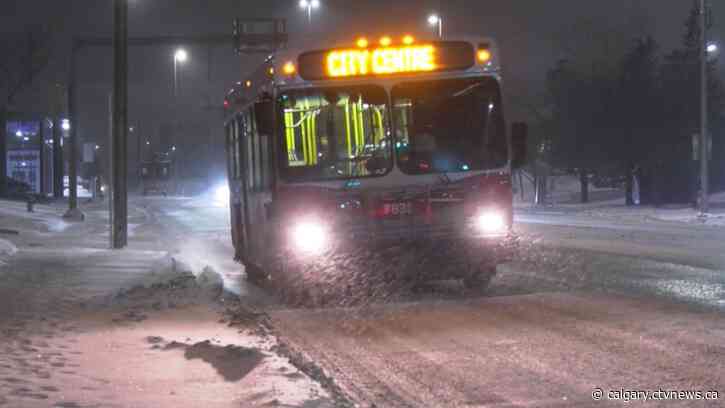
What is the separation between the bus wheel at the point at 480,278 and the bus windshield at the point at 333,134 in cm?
220

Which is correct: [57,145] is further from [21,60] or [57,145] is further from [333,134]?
[333,134]

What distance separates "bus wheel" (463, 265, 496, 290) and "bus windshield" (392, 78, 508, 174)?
1686mm

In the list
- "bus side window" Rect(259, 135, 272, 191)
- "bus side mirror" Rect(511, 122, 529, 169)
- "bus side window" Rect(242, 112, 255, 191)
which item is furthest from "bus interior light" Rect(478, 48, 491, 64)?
"bus side window" Rect(242, 112, 255, 191)

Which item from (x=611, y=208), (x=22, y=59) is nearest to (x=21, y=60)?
(x=22, y=59)

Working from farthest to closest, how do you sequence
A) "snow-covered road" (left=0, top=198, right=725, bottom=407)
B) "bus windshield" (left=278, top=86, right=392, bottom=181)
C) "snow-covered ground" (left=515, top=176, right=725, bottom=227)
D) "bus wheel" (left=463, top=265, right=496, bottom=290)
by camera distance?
"snow-covered ground" (left=515, top=176, right=725, bottom=227) < "bus wheel" (left=463, top=265, right=496, bottom=290) < "bus windshield" (left=278, top=86, right=392, bottom=181) < "snow-covered road" (left=0, top=198, right=725, bottom=407)

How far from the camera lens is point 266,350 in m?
10.1

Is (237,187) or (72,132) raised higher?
(72,132)

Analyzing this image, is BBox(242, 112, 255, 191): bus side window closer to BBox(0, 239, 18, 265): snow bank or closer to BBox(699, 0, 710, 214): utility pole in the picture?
BBox(0, 239, 18, 265): snow bank

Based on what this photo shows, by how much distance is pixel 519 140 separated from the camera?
1311 cm

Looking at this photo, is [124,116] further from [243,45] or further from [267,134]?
[267,134]

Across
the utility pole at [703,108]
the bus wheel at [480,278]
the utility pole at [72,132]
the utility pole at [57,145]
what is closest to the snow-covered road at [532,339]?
the bus wheel at [480,278]

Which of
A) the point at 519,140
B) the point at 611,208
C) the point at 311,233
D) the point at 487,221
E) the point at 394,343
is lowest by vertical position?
the point at 611,208

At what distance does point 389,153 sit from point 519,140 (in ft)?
5.42

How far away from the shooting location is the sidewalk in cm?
786
